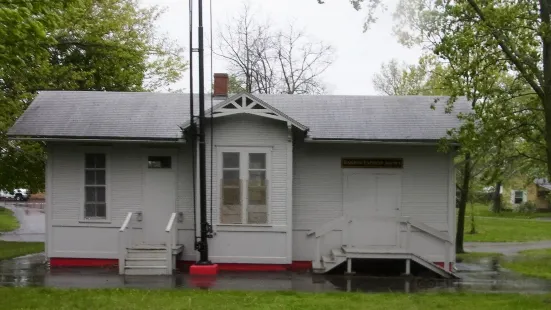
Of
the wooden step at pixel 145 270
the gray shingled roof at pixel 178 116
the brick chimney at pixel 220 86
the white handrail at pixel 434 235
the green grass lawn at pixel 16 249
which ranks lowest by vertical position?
the green grass lawn at pixel 16 249

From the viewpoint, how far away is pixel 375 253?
15.7m

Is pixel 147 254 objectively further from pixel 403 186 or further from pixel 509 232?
pixel 509 232

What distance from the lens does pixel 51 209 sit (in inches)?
656

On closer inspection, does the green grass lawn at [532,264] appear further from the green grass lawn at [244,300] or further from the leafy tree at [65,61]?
the leafy tree at [65,61]

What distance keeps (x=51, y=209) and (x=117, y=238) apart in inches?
78.4

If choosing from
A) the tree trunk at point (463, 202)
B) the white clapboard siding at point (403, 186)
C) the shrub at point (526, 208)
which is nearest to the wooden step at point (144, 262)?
the white clapboard siding at point (403, 186)

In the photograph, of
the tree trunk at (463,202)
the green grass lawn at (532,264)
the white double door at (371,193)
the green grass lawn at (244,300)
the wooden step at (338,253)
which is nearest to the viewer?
the green grass lawn at (244,300)

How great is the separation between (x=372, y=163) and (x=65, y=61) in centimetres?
1763

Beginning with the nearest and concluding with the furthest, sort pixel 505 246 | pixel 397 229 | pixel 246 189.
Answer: pixel 246 189
pixel 397 229
pixel 505 246

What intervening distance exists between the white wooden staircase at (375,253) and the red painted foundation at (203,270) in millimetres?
2755

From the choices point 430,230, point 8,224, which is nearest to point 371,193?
point 430,230

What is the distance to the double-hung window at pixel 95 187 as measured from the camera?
659 inches

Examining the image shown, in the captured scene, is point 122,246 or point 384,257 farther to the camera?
point 384,257

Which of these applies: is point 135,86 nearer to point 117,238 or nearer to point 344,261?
point 117,238
